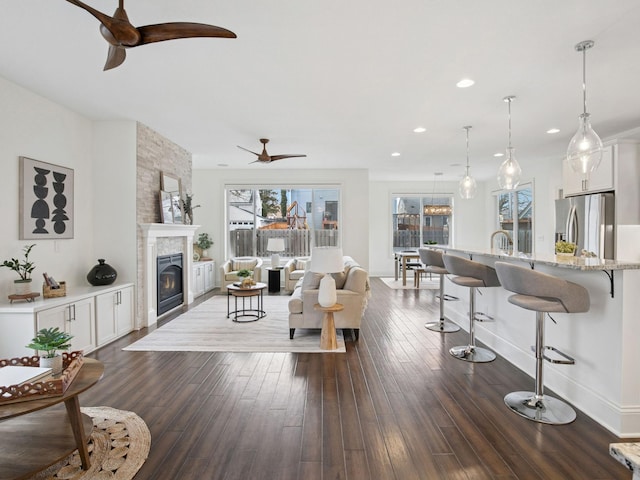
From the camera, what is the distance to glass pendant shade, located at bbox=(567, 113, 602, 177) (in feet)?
9.06

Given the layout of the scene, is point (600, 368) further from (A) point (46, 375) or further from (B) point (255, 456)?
(A) point (46, 375)

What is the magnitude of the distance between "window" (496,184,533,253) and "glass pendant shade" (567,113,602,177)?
5801 mm

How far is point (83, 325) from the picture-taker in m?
3.81

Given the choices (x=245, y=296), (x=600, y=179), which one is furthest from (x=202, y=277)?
(x=600, y=179)

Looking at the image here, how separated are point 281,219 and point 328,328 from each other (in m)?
4.96

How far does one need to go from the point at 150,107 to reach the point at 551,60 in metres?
4.19

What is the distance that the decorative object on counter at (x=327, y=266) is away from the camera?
3.84 m

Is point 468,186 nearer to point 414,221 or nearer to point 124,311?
point 124,311

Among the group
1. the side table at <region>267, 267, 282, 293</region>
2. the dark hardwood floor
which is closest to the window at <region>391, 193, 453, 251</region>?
the side table at <region>267, 267, 282, 293</region>

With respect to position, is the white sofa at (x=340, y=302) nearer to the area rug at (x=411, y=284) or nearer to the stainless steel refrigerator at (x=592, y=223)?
the stainless steel refrigerator at (x=592, y=223)

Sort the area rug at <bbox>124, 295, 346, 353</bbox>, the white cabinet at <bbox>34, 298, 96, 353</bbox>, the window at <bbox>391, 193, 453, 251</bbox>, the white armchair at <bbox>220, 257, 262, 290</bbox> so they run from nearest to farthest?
the white cabinet at <bbox>34, 298, 96, 353</bbox>
the area rug at <bbox>124, 295, 346, 353</bbox>
the white armchair at <bbox>220, 257, 262, 290</bbox>
the window at <bbox>391, 193, 453, 251</bbox>

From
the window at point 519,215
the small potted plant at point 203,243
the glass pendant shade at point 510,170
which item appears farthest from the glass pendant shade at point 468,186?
the small potted plant at point 203,243

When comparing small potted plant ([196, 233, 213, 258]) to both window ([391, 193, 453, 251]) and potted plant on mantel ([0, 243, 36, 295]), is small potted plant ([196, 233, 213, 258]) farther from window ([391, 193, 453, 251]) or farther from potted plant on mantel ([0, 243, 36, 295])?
window ([391, 193, 453, 251])

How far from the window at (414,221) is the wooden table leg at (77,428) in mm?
9140
